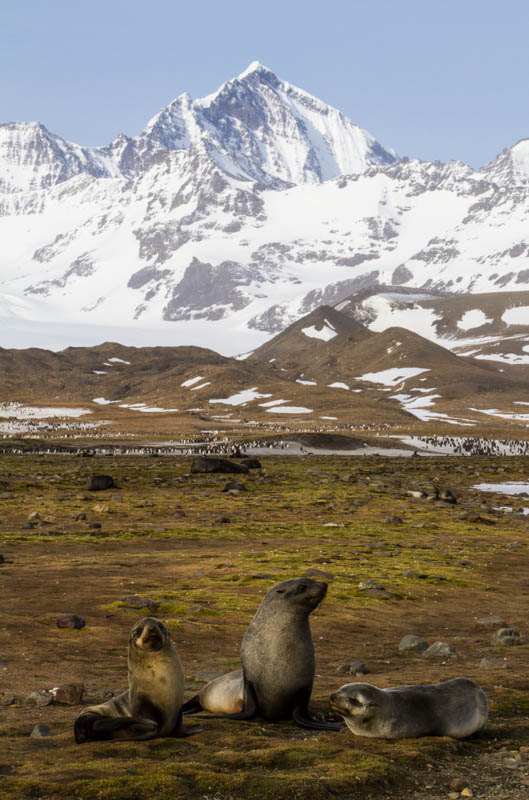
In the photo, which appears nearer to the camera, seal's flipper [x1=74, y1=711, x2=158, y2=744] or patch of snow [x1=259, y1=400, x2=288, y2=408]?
seal's flipper [x1=74, y1=711, x2=158, y2=744]

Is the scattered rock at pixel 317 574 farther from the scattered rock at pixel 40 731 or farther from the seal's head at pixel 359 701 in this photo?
the scattered rock at pixel 40 731

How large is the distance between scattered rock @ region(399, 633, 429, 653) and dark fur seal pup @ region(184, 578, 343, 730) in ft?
17.9

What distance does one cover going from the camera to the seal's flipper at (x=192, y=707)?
1165 centimetres

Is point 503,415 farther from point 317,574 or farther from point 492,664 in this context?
point 492,664

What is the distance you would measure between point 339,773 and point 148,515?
98.6 ft

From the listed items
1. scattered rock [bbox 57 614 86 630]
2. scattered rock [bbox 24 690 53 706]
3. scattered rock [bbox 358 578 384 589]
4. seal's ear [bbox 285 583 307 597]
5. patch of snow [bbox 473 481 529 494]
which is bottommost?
patch of snow [bbox 473 481 529 494]

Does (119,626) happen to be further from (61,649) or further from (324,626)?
(324,626)

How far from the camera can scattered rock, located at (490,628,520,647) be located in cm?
1677

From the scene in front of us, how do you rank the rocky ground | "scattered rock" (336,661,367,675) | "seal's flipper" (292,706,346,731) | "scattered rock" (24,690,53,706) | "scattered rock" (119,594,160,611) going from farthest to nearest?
"scattered rock" (119,594,160,611) < "scattered rock" (336,661,367,675) < "scattered rock" (24,690,53,706) < "seal's flipper" (292,706,346,731) < the rocky ground

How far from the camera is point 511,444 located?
121 metres

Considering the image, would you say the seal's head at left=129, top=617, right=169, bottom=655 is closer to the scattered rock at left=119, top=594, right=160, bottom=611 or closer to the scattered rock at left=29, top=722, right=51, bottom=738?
the scattered rock at left=29, top=722, right=51, bottom=738

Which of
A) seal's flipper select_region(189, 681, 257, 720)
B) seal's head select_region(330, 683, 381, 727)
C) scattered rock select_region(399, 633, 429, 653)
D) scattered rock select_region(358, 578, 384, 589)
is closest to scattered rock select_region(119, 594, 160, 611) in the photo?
scattered rock select_region(399, 633, 429, 653)

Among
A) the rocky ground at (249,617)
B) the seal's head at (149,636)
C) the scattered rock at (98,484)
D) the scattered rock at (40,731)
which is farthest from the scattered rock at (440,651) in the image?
the scattered rock at (98,484)

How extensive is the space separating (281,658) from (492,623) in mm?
9280
